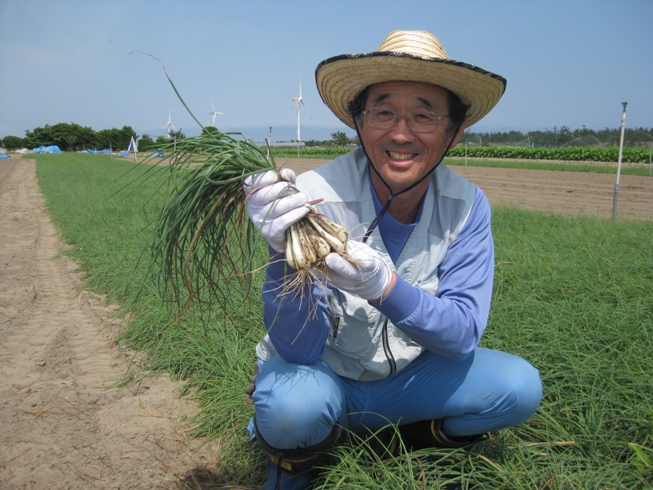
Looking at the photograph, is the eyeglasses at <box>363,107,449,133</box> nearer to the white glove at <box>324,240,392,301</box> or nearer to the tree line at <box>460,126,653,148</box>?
the white glove at <box>324,240,392,301</box>

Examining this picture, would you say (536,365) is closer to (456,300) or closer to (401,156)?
(456,300)

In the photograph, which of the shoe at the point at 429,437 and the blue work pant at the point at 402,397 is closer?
the blue work pant at the point at 402,397

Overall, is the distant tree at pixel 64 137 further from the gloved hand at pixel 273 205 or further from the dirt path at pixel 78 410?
the gloved hand at pixel 273 205

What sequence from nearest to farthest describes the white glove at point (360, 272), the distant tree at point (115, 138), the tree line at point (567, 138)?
1. the white glove at point (360, 272)
2. the tree line at point (567, 138)
3. the distant tree at point (115, 138)

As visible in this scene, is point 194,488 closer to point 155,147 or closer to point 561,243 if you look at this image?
point 155,147

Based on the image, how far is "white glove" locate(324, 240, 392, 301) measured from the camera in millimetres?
1250

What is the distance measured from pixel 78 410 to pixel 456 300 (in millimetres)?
1561

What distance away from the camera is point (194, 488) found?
165 cm

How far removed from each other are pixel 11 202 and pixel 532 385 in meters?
10.7

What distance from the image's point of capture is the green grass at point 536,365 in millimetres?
1471

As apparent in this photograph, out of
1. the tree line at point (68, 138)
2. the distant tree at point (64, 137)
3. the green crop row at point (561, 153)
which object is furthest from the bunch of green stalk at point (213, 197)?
the distant tree at point (64, 137)

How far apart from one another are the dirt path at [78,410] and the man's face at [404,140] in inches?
45.6

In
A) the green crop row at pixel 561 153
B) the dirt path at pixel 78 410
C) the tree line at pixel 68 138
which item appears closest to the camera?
the dirt path at pixel 78 410

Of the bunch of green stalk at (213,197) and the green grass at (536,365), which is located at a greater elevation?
the bunch of green stalk at (213,197)
